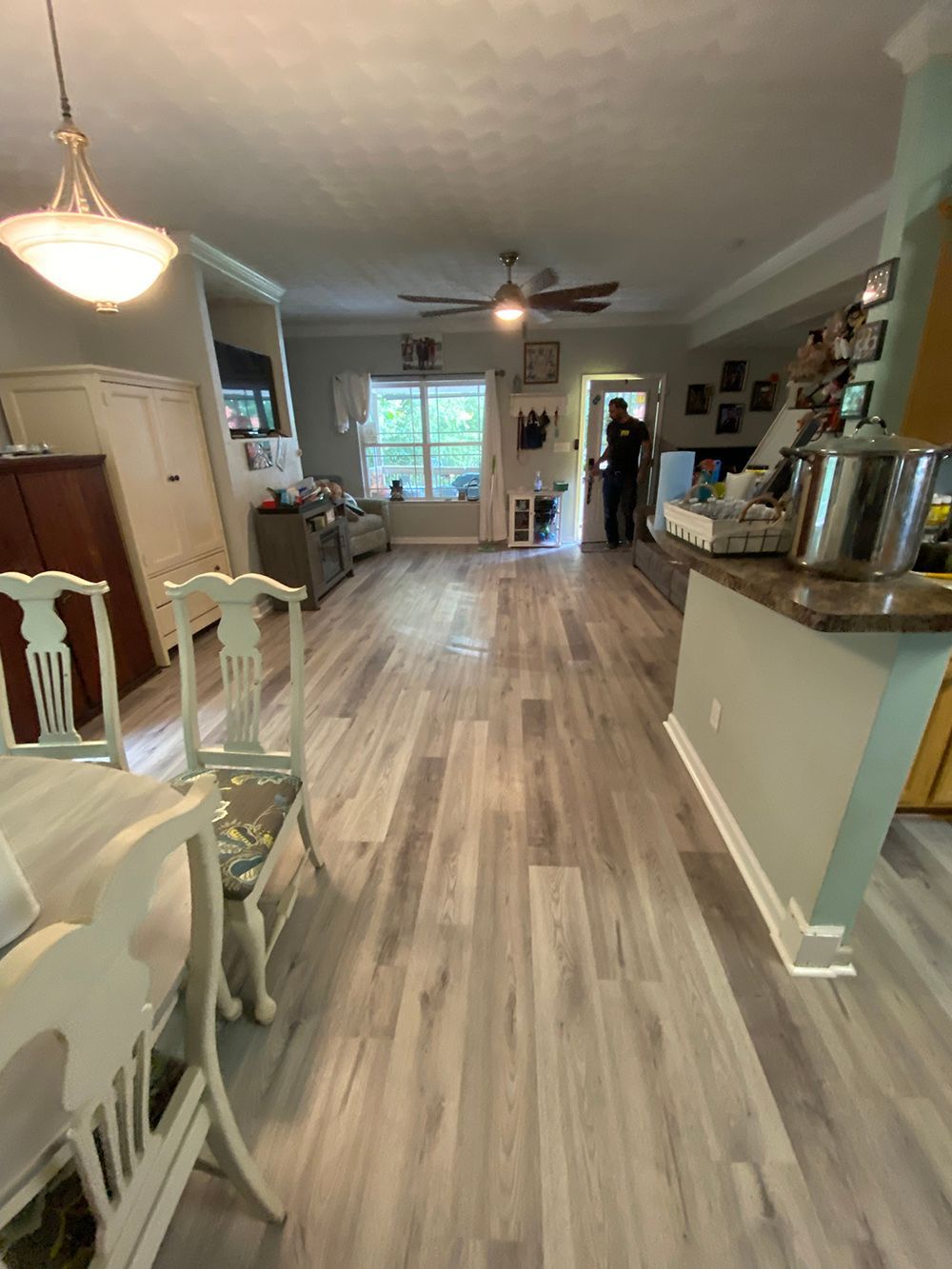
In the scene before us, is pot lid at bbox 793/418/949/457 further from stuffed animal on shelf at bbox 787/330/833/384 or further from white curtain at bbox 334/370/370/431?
white curtain at bbox 334/370/370/431

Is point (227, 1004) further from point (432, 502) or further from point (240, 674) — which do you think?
point (432, 502)

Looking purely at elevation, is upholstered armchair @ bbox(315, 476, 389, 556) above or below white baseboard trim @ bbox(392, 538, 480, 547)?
above

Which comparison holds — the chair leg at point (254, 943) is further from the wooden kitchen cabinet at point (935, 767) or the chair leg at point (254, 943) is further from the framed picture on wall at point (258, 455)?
the framed picture on wall at point (258, 455)

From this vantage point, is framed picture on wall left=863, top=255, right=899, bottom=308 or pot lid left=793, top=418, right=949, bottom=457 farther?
framed picture on wall left=863, top=255, right=899, bottom=308

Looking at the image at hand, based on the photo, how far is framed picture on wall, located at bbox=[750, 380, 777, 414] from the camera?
597cm

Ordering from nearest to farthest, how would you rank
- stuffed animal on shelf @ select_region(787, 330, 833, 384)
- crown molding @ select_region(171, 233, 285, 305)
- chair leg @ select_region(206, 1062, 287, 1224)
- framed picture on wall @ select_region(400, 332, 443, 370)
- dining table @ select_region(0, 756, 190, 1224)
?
dining table @ select_region(0, 756, 190, 1224), chair leg @ select_region(206, 1062, 287, 1224), stuffed animal on shelf @ select_region(787, 330, 833, 384), crown molding @ select_region(171, 233, 285, 305), framed picture on wall @ select_region(400, 332, 443, 370)

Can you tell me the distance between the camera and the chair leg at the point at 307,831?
1610 mm

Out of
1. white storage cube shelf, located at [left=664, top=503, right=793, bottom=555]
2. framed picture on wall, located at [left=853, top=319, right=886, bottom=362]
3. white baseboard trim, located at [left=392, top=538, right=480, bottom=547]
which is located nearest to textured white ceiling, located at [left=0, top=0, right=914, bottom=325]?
framed picture on wall, located at [left=853, top=319, right=886, bottom=362]

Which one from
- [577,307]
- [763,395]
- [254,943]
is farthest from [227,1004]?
[763,395]

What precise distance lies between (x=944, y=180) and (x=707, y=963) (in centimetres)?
267

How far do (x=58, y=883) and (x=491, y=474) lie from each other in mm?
5956

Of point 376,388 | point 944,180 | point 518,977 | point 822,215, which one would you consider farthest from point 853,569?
point 376,388

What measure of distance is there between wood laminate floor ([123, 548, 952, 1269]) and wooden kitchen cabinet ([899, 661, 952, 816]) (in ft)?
0.38

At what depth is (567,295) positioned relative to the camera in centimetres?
344
